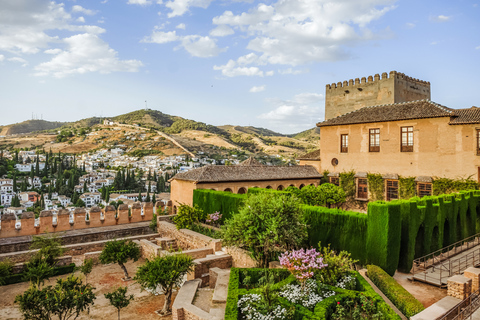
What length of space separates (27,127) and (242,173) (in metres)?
183

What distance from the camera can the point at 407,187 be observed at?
70.7ft

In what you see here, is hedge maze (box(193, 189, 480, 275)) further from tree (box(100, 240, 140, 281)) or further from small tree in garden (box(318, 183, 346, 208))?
tree (box(100, 240, 140, 281))

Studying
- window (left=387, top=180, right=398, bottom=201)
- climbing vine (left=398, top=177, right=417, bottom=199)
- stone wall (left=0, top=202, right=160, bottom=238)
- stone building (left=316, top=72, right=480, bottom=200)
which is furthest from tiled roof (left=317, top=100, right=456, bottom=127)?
stone wall (left=0, top=202, right=160, bottom=238)

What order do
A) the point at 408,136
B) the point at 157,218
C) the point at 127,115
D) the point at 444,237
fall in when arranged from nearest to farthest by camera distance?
the point at 444,237
the point at 157,218
the point at 408,136
the point at 127,115

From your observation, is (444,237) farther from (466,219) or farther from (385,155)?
(385,155)

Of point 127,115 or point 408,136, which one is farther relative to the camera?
point 127,115

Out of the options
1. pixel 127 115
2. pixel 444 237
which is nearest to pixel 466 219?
pixel 444 237

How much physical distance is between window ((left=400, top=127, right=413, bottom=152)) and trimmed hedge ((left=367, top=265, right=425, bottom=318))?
1403cm

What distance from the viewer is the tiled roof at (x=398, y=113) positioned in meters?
20.3

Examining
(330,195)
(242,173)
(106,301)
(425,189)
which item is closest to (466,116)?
(425,189)

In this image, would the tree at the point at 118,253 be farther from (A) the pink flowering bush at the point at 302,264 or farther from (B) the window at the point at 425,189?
(B) the window at the point at 425,189

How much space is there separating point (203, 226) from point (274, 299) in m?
9.96

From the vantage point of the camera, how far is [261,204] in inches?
423

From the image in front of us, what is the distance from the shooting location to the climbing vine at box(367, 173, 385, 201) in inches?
903
